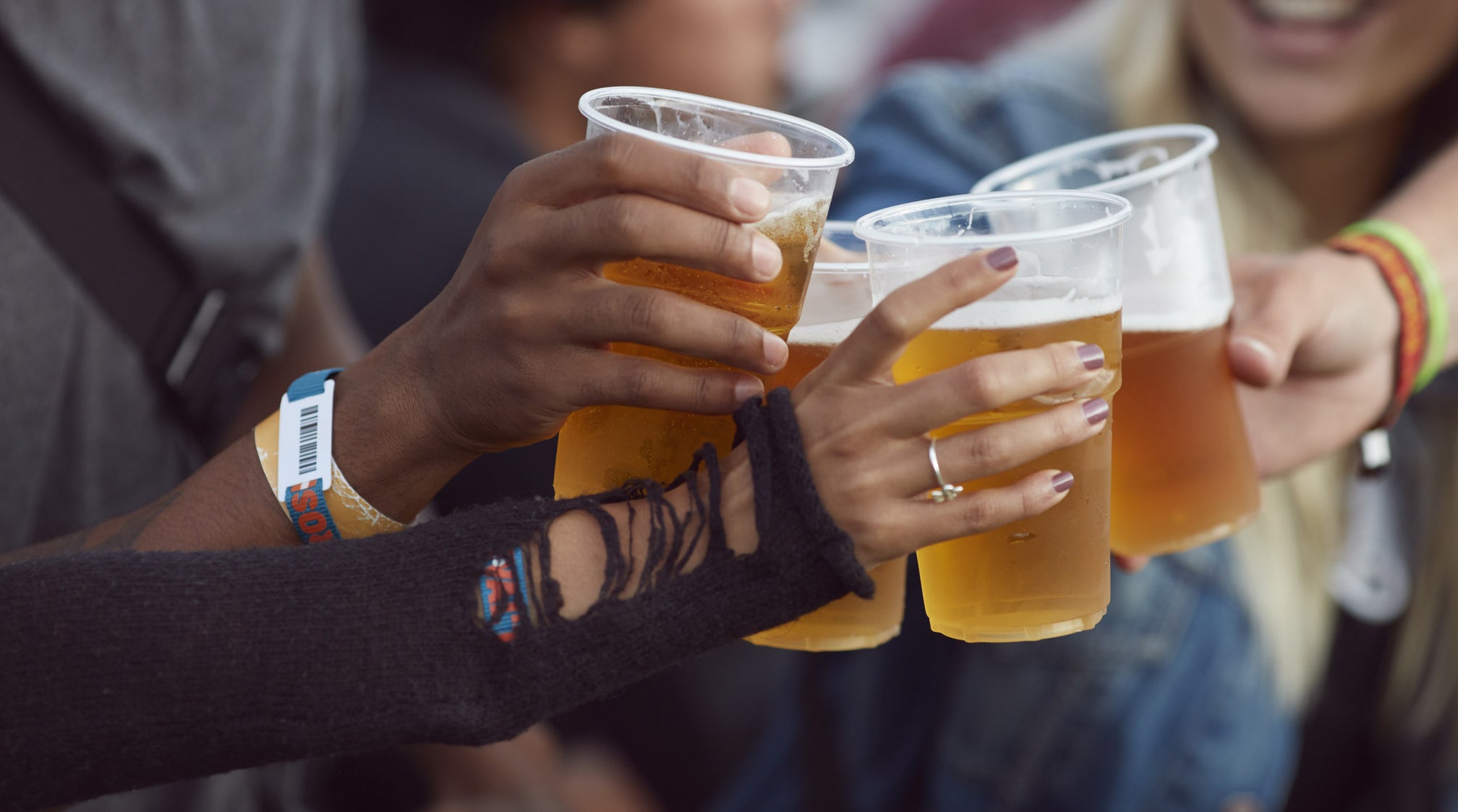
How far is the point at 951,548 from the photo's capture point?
43.8 inches

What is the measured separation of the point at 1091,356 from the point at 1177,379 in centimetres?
39

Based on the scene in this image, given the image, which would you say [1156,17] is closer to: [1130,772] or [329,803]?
[1130,772]

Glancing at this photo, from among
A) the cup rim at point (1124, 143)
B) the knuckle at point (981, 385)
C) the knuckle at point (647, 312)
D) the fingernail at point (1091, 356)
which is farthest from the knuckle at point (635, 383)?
the cup rim at point (1124, 143)

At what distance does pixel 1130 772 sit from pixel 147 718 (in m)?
1.83

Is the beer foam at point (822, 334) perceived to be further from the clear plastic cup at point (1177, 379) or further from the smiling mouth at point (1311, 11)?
the smiling mouth at point (1311, 11)

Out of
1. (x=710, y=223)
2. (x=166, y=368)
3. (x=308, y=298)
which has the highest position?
(x=710, y=223)

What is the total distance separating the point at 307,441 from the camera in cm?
107

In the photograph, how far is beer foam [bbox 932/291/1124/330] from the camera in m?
1.02

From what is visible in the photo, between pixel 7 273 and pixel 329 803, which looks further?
pixel 329 803

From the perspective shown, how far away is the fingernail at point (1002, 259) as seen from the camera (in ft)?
3.09

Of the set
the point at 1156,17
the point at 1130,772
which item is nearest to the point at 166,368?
the point at 1130,772

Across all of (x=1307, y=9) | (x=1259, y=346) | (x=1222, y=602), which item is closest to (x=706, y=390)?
(x=1259, y=346)

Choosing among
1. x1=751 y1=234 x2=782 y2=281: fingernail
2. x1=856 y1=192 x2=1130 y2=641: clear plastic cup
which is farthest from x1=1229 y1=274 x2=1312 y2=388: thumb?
x1=751 y1=234 x2=782 y2=281: fingernail

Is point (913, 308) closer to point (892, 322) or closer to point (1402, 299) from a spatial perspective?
point (892, 322)
